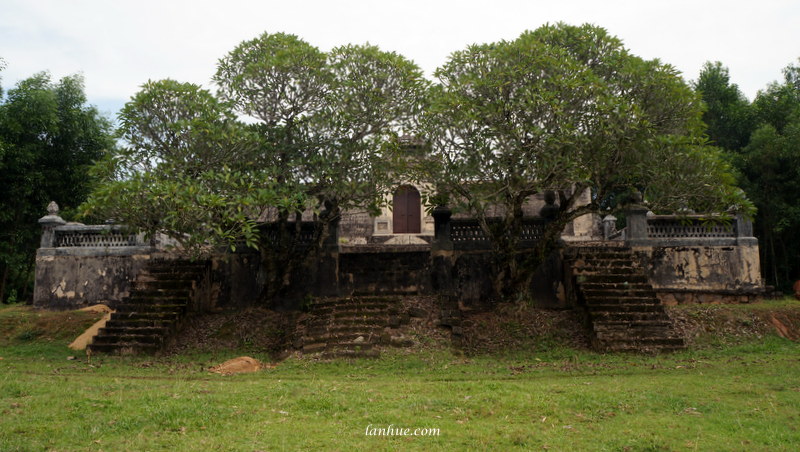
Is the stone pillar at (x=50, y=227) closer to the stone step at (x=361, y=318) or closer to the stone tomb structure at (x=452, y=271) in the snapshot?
the stone tomb structure at (x=452, y=271)

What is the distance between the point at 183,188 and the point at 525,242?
25.2ft

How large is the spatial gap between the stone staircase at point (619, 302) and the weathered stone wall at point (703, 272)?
0.92 m

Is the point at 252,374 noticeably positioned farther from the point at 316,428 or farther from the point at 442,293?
the point at 442,293

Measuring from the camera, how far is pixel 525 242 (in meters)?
13.8

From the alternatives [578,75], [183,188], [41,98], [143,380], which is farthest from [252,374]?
[41,98]

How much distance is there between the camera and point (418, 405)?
6773 mm

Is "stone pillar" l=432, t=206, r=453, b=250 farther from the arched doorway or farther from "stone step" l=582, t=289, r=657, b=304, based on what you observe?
the arched doorway

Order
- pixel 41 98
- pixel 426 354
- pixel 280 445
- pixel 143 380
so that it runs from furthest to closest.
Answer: pixel 41 98, pixel 426 354, pixel 143 380, pixel 280 445

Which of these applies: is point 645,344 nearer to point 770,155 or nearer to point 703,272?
point 703,272

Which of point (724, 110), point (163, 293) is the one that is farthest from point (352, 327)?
point (724, 110)

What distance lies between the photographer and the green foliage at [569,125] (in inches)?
449

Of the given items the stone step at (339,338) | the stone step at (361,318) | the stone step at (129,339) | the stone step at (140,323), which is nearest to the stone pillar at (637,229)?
the stone step at (361,318)

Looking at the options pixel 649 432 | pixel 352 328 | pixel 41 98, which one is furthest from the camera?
pixel 41 98

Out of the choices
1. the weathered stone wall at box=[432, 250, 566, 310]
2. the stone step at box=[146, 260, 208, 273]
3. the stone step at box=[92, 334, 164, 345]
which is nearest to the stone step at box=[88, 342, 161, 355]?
the stone step at box=[92, 334, 164, 345]
